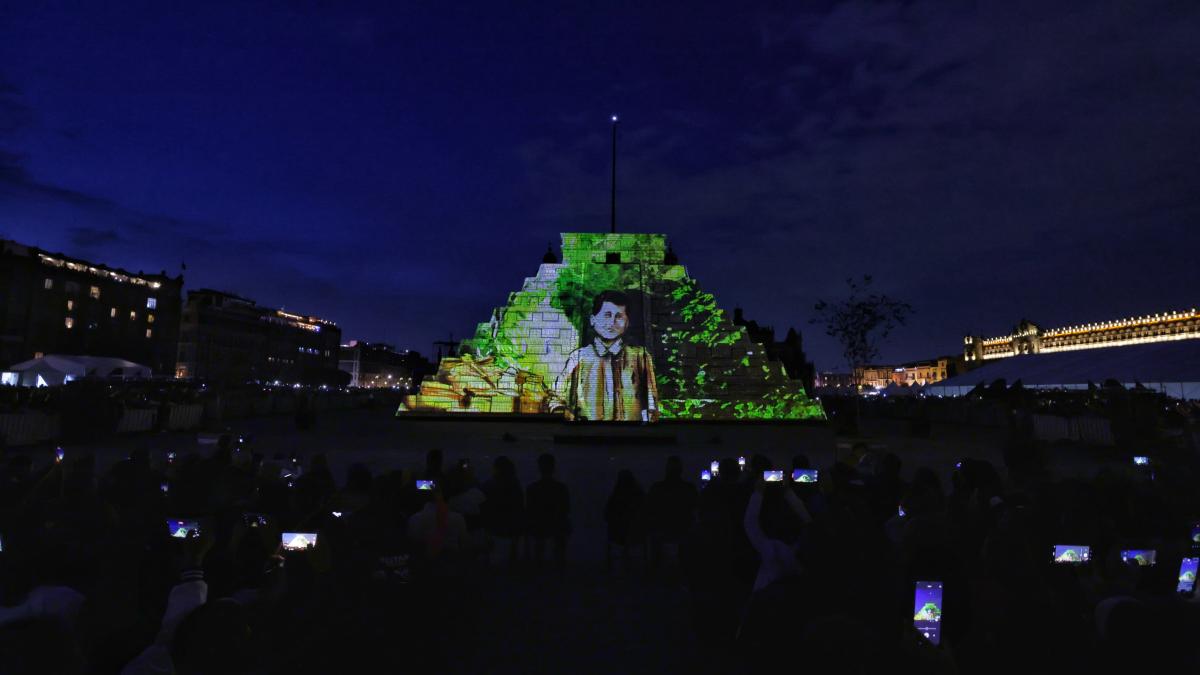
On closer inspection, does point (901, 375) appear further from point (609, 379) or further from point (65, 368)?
point (65, 368)

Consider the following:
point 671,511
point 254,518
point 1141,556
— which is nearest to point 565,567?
point 671,511

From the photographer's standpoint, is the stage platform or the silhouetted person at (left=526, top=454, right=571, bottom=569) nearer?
the silhouetted person at (left=526, top=454, right=571, bottom=569)

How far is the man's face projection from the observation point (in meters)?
32.1

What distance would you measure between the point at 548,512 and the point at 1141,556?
598 centimetres

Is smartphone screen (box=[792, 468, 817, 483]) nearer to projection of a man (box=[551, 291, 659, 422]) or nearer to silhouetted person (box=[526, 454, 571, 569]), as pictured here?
silhouetted person (box=[526, 454, 571, 569])

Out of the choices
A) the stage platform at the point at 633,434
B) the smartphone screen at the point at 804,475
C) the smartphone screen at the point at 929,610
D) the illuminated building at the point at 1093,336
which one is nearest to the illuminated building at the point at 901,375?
the illuminated building at the point at 1093,336

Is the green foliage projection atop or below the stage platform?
atop

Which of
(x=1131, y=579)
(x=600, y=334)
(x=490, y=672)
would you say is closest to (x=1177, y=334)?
(x=600, y=334)

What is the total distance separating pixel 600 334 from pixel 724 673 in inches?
1096

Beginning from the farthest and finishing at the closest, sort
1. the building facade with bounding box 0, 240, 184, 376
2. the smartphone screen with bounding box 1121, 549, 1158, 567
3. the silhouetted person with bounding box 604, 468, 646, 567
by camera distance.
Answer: the building facade with bounding box 0, 240, 184, 376, the silhouetted person with bounding box 604, 468, 646, 567, the smartphone screen with bounding box 1121, 549, 1158, 567

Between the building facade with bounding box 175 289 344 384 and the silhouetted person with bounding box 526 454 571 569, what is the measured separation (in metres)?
76.2

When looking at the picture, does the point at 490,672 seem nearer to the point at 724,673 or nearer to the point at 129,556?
the point at 724,673

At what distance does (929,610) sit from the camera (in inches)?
162

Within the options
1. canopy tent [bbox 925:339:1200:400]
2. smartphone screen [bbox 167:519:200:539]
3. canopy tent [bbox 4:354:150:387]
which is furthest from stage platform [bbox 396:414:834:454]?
canopy tent [bbox 925:339:1200:400]
